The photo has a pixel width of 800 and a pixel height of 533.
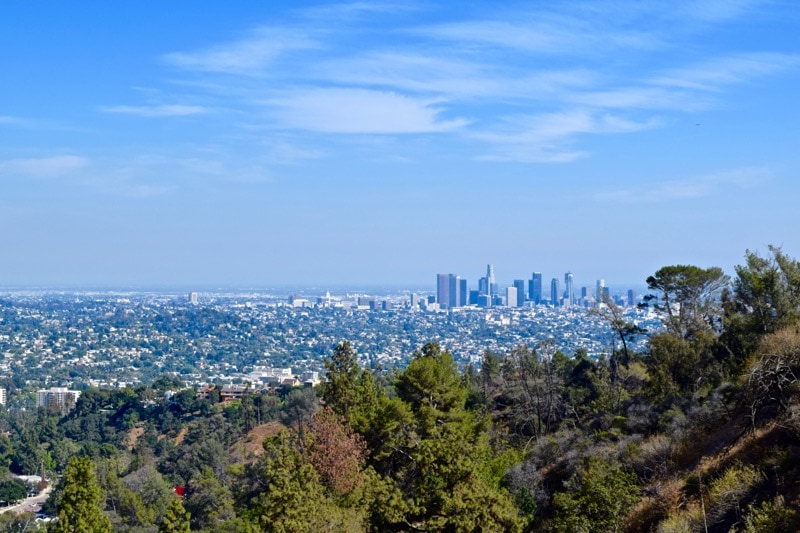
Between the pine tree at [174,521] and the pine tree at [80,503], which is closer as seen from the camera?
the pine tree at [174,521]

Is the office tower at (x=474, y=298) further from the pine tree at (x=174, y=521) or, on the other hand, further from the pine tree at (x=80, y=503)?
the pine tree at (x=174, y=521)

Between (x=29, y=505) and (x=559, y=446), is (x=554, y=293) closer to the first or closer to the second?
(x=29, y=505)

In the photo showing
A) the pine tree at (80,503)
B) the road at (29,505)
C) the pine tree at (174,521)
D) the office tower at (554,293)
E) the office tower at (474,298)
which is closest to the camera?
the pine tree at (174,521)

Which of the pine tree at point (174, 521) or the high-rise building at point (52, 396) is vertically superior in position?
the pine tree at point (174, 521)

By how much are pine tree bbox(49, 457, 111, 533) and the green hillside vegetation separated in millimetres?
32

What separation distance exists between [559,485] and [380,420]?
3.66m

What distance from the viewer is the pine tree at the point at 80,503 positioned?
14.0 m

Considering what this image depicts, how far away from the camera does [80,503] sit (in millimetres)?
14055

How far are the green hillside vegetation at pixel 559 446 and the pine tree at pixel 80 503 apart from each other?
0.03 meters

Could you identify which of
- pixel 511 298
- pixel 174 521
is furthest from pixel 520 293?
pixel 174 521

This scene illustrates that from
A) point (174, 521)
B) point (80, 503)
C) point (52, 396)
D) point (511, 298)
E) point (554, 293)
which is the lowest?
point (52, 396)

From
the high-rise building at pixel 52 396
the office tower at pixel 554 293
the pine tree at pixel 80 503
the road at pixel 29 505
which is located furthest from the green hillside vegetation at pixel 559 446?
the office tower at pixel 554 293

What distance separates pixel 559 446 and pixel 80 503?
31.3 ft

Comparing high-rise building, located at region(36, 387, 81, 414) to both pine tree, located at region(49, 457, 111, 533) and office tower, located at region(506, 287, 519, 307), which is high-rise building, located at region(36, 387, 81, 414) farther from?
office tower, located at region(506, 287, 519, 307)
